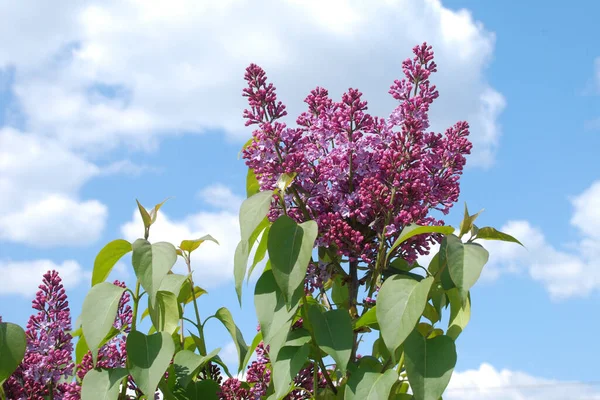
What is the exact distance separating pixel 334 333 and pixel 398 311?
0.45 feet

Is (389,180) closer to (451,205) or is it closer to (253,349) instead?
(451,205)

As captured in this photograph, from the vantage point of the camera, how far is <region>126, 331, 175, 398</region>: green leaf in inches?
48.9

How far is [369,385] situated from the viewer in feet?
4.14

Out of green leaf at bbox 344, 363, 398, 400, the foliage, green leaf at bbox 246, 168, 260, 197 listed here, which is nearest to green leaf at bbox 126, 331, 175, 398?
the foliage

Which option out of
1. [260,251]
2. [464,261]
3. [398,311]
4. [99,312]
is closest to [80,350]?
[99,312]

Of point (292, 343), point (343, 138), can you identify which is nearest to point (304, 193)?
point (343, 138)

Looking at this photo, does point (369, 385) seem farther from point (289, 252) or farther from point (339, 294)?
point (339, 294)

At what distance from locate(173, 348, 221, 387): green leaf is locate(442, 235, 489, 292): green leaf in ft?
1.71

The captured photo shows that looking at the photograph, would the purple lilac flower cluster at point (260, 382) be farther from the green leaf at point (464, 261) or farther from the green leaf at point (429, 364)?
the green leaf at point (464, 261)

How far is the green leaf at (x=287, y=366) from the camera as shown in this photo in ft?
4.10

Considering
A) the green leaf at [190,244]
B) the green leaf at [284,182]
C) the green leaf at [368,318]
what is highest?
the green leaf at [284,182]

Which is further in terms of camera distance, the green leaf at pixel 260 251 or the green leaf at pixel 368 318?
the green leaf at pixel 260 251

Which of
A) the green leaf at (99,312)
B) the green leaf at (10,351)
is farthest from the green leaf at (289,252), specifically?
the green leaf at (10,351)

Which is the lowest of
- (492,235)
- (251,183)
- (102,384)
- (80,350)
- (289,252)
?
(102,384)
